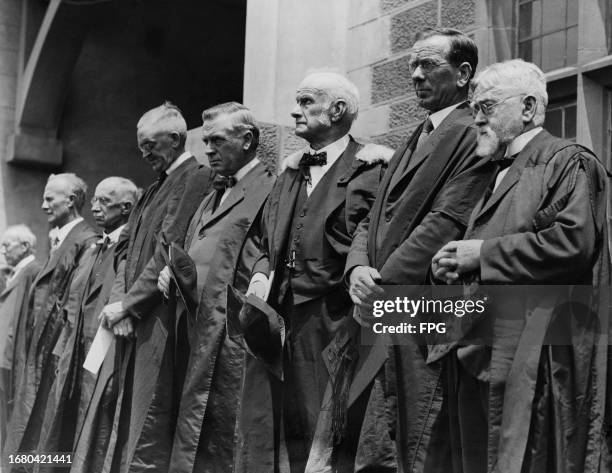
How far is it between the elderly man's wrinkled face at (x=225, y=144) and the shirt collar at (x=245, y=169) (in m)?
0.02

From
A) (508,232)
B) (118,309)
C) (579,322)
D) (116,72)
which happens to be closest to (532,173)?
(508,232)

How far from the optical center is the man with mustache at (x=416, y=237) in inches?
199

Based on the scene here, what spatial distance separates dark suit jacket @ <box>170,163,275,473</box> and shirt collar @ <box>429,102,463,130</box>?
1.28 metres

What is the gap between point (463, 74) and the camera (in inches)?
225

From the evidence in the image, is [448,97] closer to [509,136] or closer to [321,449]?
[509,136]

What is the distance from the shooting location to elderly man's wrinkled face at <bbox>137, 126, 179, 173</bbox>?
7449 mm

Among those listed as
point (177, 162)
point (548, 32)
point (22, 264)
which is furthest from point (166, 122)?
point (22, 264)

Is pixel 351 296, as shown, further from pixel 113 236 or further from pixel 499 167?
pixel 113 236

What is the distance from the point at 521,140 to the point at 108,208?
Result: 14.8ft

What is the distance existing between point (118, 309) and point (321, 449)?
1.92 meters

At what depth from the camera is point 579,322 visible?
4633 mm

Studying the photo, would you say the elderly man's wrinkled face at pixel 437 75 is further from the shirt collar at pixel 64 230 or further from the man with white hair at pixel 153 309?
the shirt collar at pixel 64 230

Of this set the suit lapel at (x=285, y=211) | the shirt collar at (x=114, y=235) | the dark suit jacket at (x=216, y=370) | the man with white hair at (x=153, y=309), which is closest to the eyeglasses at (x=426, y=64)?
the suit lapel at (x=285, y=211)

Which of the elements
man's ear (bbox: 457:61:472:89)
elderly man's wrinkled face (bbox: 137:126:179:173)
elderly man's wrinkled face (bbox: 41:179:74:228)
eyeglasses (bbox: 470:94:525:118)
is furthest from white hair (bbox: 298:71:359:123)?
elderly man's wrinkled face (bbox: 41:179:74:228)
